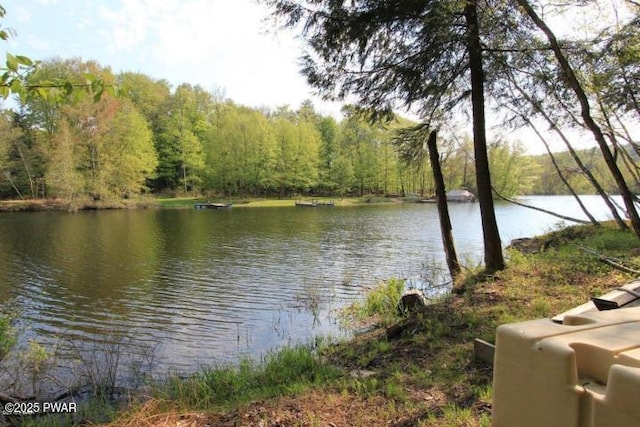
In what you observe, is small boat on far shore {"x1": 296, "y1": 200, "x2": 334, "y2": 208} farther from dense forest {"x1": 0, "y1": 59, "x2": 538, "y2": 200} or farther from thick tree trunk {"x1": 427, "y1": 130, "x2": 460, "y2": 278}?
thick tree trunk {"x1": 427, "y1": 130, "x2": 460, "y2": 278}

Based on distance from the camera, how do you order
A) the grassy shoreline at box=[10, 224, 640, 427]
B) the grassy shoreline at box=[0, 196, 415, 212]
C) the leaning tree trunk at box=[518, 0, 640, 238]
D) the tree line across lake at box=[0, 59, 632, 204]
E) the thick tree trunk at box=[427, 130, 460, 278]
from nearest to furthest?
the grassy shoreline at box=[10, 224, 640, 427]
the leaning tree trunk at box=[518, 0, 640, 238]
the thick tree trunk at box=[427, 130, 460, 278]
the grassy shoreline at box=[0, 196, 415, 212]
the tree line across lake at box=[0, 59, 632, 204]

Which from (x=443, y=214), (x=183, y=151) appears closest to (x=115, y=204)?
(x=183, y=151)

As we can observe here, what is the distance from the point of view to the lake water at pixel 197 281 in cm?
846

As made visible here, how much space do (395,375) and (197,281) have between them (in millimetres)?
10066

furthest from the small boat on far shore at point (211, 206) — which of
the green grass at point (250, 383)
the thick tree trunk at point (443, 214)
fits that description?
the green grass at point (250, 383)

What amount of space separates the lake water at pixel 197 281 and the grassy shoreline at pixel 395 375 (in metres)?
2.07

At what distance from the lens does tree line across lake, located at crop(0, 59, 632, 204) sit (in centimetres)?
4403

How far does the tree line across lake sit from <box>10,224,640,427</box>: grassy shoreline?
25.6 m

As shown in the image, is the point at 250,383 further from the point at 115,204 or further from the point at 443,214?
the point at 115,204

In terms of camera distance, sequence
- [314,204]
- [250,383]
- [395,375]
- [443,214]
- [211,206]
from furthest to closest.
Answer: [314,204] → [211,206] → [443,214] → [250,383] → [395,375]

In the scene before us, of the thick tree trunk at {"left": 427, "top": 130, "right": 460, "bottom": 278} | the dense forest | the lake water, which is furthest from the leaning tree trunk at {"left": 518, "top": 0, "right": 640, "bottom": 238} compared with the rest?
the dense forest

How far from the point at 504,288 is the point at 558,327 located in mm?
5490

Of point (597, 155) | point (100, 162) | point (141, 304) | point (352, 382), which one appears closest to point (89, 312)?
point (141, 304)

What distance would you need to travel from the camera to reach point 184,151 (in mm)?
58219
